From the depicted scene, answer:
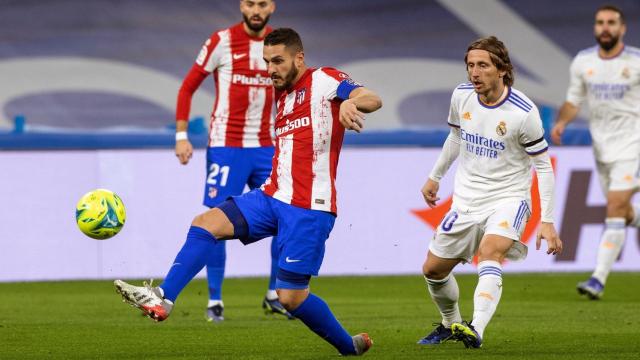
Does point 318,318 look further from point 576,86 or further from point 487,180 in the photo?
point 576,86

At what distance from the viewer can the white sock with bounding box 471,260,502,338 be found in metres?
7.39

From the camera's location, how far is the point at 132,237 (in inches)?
499

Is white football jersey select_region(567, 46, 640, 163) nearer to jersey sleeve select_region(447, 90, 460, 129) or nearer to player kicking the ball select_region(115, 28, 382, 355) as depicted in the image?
jersey sleeve select_region(447, 90, 460, 129)

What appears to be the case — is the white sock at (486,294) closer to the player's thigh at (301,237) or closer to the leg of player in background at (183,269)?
the player's thigh at (301,237)

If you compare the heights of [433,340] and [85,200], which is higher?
[85,200]

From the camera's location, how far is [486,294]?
7.45m

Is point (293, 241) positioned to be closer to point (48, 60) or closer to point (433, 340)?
point (433, 340)

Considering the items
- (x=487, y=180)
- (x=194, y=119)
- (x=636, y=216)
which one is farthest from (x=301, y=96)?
(x=194, y=119)

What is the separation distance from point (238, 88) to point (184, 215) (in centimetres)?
329

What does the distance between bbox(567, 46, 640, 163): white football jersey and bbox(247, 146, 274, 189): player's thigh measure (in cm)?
325

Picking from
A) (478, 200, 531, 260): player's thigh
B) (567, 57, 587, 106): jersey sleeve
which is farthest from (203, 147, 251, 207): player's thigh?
(567, 57, 587, 106): jersey sleeve

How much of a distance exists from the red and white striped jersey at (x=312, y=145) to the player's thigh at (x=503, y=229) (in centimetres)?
98

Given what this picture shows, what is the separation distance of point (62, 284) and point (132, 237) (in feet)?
2.55

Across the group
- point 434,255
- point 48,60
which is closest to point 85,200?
point 434,255
